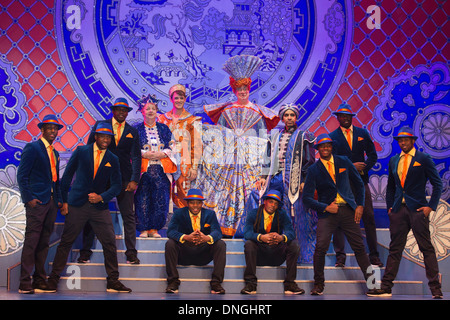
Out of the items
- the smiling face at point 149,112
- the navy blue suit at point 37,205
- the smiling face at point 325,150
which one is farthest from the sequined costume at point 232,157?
the navy blue suit at point 37,205

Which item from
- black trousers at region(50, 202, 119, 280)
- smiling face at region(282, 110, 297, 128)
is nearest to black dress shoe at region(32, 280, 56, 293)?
black trousers at region(50, 202, 119, 280)

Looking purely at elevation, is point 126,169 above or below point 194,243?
above

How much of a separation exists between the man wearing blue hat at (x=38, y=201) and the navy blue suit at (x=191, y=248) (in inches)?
43.3

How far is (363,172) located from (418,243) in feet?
3.38

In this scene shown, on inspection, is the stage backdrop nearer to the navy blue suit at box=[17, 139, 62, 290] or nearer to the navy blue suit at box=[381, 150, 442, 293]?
the navy blue suit at box=[381, 150, 442, 293]

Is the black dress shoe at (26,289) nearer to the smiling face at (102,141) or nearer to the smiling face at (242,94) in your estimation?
the smiling face at (102,141)

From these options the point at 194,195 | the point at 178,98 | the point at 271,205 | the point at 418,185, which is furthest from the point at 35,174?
the point at 418,185

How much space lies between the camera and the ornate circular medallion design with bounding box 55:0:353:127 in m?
8.03

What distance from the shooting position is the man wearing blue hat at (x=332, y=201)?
19.4 ft

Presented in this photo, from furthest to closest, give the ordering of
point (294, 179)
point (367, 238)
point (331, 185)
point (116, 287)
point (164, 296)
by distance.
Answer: point (294, 179)
point (367, 238)
point (331, 185)
point (116, 287)
point (164, 296)

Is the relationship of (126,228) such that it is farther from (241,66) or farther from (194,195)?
(241,66)

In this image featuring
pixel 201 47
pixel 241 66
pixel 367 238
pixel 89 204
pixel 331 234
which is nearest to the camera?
pixel 89 204

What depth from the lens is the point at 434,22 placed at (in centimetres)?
838

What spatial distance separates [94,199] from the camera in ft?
19.0
